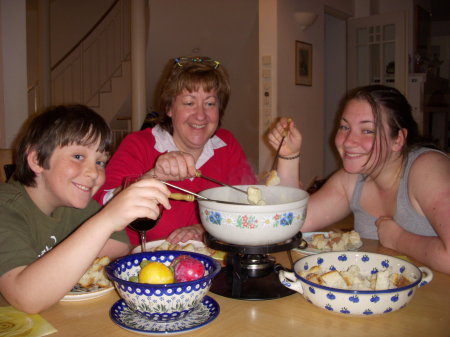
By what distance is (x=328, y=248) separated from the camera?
1.38 m

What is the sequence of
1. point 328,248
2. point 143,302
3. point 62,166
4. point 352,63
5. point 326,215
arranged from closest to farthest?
1. point 143,302
2. point 62,166
3. point 328,248
4. point 326,215
5. point 352,63

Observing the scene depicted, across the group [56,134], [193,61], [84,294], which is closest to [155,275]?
[84,294]

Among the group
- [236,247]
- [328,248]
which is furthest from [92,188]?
[328,248]

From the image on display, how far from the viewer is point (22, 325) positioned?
88 centimetres

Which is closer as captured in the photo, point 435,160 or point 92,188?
point 92,188

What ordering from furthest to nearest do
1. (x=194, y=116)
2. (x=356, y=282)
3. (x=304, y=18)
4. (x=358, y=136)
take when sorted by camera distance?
(x=304, y=18), (x=194, y=116), (x=358, y=136), (x=356, y=282)

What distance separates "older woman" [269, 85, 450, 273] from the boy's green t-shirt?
0.82 m

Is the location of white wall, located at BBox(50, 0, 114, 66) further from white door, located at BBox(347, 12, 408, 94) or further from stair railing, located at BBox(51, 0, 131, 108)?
white door, located at BBox(347, 12, 408, 94)

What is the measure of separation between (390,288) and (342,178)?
2.90ft

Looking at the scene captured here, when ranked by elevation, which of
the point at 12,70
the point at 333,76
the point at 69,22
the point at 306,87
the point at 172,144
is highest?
the point at 69,22

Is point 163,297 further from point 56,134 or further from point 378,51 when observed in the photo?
point 378,51

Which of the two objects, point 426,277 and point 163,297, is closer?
point 163,297

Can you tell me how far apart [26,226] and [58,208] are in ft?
0.68

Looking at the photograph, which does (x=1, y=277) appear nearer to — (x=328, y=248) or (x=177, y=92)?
(x=328, y=248)
